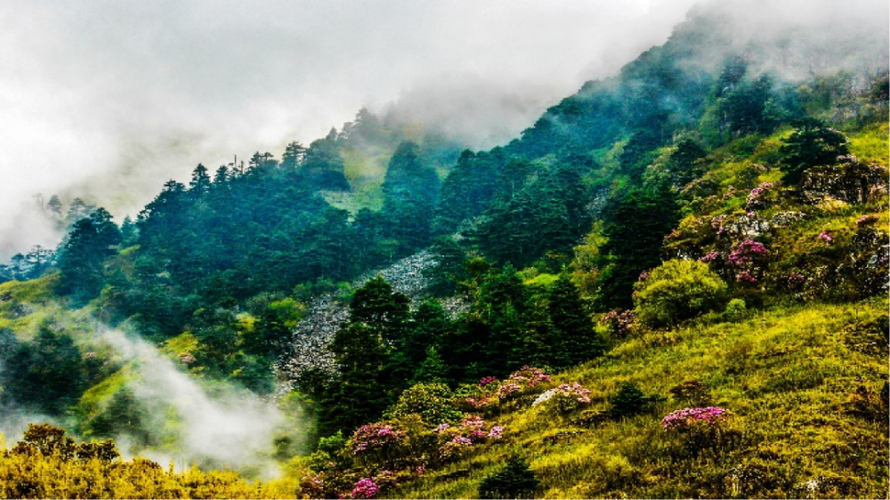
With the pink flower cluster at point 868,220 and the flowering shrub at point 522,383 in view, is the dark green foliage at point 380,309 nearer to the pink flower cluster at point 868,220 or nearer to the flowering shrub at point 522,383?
the flowering shrub at point 522,383

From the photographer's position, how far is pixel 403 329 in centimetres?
5447

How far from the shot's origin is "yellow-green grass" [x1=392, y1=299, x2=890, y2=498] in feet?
49.9

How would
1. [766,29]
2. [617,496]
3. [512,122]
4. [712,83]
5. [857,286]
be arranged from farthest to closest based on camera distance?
[512,122]
[712,83]
[766,29]
[857,286]
[617,496]

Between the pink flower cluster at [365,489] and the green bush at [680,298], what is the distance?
2001 centimetres

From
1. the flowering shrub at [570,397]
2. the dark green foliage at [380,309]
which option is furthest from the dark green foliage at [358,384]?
the flowering shrub at [570,397]

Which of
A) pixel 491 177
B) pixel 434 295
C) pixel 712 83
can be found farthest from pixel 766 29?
pixel 434 295

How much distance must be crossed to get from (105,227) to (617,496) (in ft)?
378

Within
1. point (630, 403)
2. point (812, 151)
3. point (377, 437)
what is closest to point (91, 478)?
point (377, 437)

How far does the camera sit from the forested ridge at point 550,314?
1784 centimetres

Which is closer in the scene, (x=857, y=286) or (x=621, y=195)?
(x=857, y=286)

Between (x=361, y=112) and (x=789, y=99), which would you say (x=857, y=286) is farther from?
(x=361, y=112)

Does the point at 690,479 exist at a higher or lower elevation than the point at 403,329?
lower

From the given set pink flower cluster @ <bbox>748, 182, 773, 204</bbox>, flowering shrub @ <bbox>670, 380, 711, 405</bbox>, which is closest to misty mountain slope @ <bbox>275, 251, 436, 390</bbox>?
pink flower cluster @ <bbox>748, 182, 773, 204</bbox>

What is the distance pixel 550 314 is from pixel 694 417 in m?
19.8
